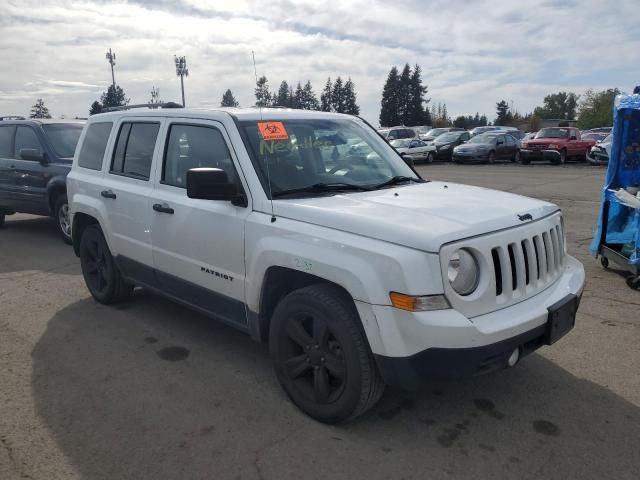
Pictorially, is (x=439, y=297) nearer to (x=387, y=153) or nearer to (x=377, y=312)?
(x=377, y=312)

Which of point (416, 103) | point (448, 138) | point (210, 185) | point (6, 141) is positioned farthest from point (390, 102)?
point (210, 185)

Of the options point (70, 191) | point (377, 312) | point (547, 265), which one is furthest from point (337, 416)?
point (70, 191)

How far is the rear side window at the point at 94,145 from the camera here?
521cm

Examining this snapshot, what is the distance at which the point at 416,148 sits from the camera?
87.2 ft

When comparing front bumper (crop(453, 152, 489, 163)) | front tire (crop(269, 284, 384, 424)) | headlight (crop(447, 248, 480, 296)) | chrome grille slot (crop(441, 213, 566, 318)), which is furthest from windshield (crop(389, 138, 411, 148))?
headlight (crop(447, 248, 480, 296))

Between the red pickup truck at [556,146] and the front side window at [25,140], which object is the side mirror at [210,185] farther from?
the red pickup truck at [556,146]

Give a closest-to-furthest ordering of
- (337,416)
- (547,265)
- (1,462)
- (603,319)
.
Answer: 1. (1,462)
2. (337,416)
3. (547,265)
4. (603,319)

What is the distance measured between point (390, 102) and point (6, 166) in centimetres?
8682

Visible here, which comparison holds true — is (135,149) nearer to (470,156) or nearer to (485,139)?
(470,156)

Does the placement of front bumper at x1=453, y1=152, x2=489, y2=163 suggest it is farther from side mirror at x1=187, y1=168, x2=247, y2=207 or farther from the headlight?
the headlight

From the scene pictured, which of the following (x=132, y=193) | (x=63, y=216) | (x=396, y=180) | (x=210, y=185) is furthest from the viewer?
(x=63, y=216)

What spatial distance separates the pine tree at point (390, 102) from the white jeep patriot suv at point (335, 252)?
88758mm

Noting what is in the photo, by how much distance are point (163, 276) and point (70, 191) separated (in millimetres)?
1922

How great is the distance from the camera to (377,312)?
2775 millimetres
